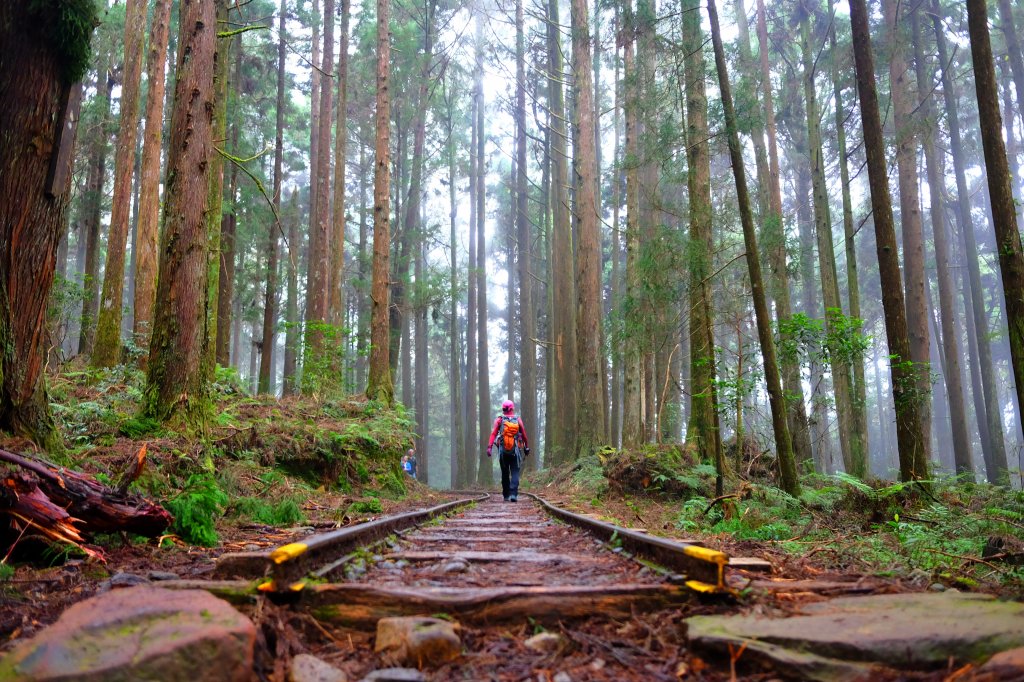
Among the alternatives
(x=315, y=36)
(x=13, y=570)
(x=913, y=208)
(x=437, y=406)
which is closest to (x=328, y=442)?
(x=13, y=570)

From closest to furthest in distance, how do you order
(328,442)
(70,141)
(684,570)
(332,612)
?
(332,612) → (684,570) → (70,141) → (328,442)

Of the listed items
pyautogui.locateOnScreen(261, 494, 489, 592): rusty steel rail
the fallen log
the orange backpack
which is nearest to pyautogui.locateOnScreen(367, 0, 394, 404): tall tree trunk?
the orange backpack

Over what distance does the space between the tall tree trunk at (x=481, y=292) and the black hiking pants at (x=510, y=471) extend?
16569 mm

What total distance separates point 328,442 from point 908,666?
8.76 metres

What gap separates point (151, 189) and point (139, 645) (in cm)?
1441

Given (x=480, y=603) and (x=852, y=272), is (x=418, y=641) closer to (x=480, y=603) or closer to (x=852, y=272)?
(x=480, y=603)

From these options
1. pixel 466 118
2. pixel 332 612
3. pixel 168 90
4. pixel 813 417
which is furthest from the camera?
pixel 466 118

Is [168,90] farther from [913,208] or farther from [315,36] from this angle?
[913,208]

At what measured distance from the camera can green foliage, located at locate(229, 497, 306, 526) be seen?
646 centimetres

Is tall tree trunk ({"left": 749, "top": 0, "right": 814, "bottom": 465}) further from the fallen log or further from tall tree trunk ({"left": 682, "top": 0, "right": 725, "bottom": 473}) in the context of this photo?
the fallen log

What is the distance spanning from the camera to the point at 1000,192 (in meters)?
6.71

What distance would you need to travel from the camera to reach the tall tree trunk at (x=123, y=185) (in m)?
13.1

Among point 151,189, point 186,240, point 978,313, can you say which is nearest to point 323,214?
point 151,189

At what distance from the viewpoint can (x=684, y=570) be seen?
11.3 ft
